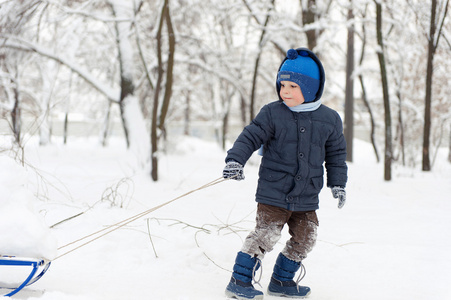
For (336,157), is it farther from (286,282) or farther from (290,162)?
(286,282)

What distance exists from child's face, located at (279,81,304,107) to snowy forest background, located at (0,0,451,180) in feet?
7.62

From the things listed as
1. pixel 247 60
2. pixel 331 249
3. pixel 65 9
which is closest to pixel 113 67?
pixel 247 60

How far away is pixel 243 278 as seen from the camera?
239 centimetres

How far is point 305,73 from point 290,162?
1.67 ft

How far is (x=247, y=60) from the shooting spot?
18953 millimetres

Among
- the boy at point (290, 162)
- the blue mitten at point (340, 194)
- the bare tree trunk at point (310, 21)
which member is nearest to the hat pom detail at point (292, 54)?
the boy at point (290, 162)

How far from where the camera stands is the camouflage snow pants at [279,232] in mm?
2398

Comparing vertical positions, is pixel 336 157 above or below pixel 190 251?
above

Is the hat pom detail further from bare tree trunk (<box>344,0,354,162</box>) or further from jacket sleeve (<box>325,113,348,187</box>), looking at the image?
bare tree trunk (<box>344,0,354,162</box>)

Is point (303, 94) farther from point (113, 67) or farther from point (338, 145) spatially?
point (113, 67)

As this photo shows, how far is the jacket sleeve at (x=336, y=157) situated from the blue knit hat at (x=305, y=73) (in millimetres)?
230

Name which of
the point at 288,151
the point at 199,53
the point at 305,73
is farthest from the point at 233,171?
the point at 199,53

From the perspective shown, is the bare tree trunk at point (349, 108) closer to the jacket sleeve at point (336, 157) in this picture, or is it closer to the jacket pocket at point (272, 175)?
the jacket sleeve at point (336, 157)

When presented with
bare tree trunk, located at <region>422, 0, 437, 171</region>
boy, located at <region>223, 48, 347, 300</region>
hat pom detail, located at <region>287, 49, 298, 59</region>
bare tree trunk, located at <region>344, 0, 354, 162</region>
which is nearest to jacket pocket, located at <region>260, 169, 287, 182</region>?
boy, located at <region>223, 48, 347, 300</region>
